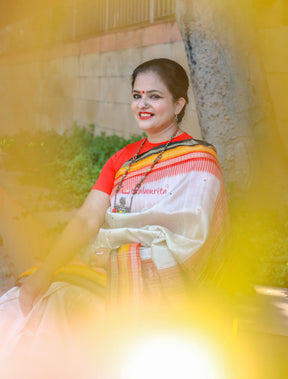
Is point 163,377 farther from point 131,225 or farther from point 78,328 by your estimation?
point 131,225

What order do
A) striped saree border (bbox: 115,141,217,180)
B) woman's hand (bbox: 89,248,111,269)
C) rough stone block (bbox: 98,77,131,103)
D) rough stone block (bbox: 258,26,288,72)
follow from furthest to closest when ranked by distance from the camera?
rough stone block (bbox: 98,77,131,103) < rough stone block (bbox: 258,26,288,72) < striped saree border (bbox: 115,141,217,180) < woman's hand (bbox: 89,248,111,269)

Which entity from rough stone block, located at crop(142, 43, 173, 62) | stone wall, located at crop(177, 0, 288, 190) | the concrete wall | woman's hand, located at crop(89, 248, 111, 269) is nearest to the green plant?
the concrete wall

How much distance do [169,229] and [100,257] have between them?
0.36 metres

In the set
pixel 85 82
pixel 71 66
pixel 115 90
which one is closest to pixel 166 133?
pixel 115 90

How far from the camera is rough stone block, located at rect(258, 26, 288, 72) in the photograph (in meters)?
5.30

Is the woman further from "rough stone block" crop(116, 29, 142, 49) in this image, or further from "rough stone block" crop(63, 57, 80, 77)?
"rough stone block" crop(63, 57, 80, 77)

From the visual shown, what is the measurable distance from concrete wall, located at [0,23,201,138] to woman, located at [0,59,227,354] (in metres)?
3.88

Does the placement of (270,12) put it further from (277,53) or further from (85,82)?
(85,82)

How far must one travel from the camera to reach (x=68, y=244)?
8.09 ft

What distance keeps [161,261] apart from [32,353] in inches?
28.0

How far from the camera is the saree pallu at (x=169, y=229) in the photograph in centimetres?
218

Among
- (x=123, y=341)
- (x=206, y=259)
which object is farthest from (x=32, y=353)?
(x=206, y=259)

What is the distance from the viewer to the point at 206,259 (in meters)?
2.29

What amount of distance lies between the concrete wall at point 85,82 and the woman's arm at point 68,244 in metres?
3.93
